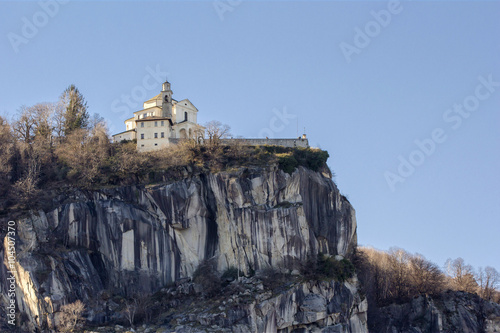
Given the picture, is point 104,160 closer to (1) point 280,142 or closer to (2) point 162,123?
(2) point 162,123

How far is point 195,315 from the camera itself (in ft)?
184

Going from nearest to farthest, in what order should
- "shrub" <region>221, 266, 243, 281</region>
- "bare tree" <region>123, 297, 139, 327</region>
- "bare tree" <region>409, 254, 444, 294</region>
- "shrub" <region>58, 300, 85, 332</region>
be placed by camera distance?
"shrub" <region>58, 300, 85, 332</region> < "bare tree" <region>123, 297, 139, 327</region> < "shrub" <region>221, 266, 243, 281</region> < "bare tree" <region>409, 254, 444, 294</region>

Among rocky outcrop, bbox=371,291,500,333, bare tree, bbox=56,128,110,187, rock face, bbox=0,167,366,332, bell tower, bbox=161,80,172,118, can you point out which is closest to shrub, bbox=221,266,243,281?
rock face, bbox=0,167,366,332

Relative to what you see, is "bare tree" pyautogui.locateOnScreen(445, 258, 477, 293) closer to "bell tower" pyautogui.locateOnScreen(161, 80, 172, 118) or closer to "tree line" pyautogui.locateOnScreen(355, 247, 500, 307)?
"tree line" pyautogui.locateOnScreen(355, 247, 500, 307)

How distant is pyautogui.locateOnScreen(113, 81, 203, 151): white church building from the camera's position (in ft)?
227

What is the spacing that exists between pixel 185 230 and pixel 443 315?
26926 millimetres

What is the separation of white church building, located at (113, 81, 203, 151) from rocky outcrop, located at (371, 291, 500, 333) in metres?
26.9

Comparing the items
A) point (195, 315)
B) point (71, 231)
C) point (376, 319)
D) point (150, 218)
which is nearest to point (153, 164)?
point (150, 218)

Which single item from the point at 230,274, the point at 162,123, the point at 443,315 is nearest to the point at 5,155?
the point at 162,123

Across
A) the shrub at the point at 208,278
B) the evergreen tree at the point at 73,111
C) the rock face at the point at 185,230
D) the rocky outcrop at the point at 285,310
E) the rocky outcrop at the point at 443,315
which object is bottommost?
the rocky outcrop at the point at 443,315

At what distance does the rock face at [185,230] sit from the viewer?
60.4 metres

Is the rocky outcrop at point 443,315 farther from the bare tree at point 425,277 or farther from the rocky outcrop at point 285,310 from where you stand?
the rocky outcrop at point 285,310

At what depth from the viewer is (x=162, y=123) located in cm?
6962

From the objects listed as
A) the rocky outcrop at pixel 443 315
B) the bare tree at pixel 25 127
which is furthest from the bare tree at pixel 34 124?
the rocky outcrop at pixel 443 315
